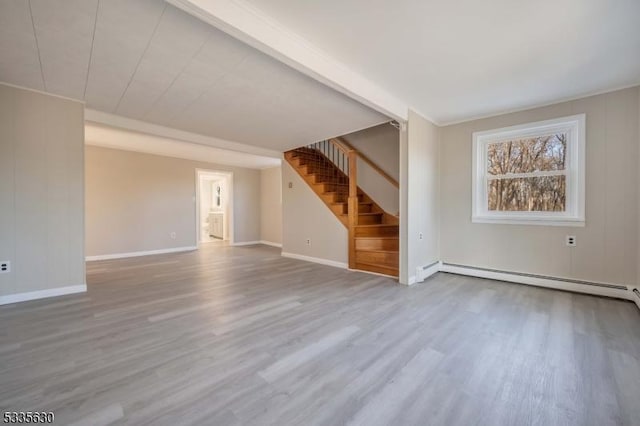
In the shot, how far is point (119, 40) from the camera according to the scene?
2.09 meters

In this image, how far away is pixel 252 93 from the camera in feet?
9.83

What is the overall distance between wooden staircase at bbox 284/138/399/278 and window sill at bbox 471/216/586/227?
1.32 metres

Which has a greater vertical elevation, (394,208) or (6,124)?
(6,124)

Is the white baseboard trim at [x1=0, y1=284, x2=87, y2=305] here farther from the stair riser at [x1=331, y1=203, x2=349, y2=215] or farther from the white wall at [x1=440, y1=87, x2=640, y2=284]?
the white wall at [x1=440, y1=87, x2=640, y2=284]

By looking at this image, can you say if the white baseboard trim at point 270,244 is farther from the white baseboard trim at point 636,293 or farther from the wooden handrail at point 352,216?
the white baseboard trim at point 636,293

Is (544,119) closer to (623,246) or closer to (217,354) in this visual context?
(623,246)

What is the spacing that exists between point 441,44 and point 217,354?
10.1ft

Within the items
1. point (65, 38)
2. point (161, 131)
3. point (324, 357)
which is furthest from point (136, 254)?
point (324, 357)

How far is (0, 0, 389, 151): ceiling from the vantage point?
1.86 m

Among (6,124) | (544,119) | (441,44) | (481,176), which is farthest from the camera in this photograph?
(481,176)

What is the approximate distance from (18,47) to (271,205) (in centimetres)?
604

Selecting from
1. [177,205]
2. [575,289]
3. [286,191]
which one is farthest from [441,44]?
[177,205]

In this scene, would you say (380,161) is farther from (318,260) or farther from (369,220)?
(318,260)

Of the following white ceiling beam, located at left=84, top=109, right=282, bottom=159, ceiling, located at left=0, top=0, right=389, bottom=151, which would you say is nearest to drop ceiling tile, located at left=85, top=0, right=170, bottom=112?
ceiling, located at left=0, top=0, right=389, bottom=151
